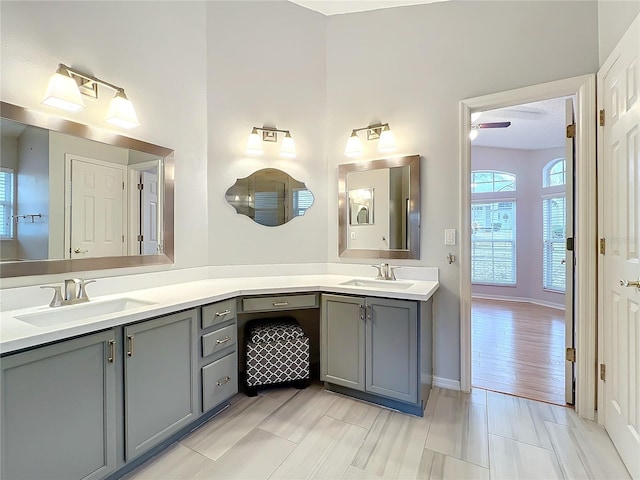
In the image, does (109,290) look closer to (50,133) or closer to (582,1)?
(50,133)

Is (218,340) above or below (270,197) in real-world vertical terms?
below

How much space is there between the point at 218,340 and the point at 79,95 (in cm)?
159

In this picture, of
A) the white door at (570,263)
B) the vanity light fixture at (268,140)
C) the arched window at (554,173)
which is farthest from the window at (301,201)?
the arched window at (554,173)

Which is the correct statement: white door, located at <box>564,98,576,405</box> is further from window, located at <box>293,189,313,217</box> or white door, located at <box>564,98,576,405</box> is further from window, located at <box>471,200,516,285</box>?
window, located at <box>471,200,516,285</box>

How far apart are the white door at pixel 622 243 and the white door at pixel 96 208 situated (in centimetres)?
279

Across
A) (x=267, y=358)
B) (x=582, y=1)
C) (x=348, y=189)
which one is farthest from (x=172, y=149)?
(x=582, y=1)

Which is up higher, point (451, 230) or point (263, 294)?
point (451, 230)

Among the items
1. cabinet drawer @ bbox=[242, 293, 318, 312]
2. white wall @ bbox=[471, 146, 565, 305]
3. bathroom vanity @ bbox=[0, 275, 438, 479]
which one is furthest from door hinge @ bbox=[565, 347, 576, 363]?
white wall @ bbox=[471, 146, 565, 305]

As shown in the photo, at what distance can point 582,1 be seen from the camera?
201 cm

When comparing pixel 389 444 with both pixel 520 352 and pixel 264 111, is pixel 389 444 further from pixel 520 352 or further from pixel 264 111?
pixel 264 111

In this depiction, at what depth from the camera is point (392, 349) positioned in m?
2.06

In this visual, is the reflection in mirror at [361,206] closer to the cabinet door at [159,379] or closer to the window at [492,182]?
the cabinet door at [159,379]

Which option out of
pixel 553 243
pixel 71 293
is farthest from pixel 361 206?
pixel 553 243

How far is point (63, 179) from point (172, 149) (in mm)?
745
